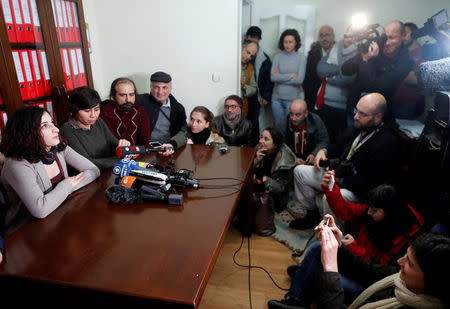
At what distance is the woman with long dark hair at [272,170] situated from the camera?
85.7 inches

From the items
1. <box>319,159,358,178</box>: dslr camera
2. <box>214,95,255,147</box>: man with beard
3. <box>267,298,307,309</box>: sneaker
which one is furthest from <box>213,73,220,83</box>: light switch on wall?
<box>267,298,307,309</box>: sneaker

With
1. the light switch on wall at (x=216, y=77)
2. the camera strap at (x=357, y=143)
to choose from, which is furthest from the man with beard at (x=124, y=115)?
the camera strap at (x=357, y=143)

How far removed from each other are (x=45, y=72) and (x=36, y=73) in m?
0.09

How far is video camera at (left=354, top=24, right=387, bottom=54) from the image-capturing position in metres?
2.45

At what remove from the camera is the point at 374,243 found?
4.78 ft

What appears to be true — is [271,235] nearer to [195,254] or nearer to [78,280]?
[195,254]

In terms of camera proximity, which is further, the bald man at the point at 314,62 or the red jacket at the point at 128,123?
the bald man at the point at 314,62

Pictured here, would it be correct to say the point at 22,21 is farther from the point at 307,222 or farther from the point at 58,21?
the point at 307,222

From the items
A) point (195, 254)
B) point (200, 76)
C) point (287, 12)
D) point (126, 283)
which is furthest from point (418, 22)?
point (126, 283)

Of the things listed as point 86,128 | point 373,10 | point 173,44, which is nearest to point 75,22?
point 173,44

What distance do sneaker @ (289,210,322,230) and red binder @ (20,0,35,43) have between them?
2180mm

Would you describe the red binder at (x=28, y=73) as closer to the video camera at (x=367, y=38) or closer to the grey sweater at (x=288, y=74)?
the grey sweater at (x=288, y=74)

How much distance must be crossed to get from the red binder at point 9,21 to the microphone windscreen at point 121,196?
1.26 m

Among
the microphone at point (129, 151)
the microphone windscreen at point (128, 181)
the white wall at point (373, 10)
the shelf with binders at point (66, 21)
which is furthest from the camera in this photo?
the white wall at point (373, 10)
